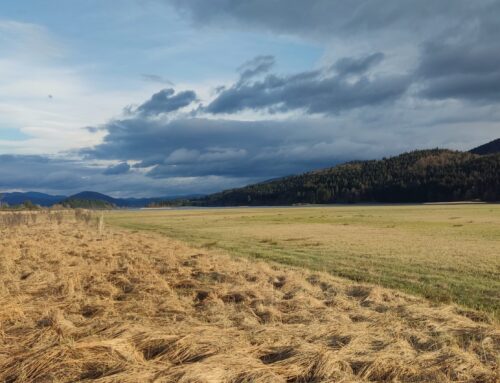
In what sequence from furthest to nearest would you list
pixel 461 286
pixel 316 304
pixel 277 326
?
pixel 461 286 < pixel 316 304 < pixel 277 326

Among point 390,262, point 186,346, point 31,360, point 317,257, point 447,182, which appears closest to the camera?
point 31,360

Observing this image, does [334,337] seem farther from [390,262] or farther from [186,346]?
[390,262]

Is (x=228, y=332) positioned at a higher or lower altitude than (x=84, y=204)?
lower

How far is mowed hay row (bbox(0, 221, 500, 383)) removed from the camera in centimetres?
691

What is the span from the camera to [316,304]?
11984 millimetres

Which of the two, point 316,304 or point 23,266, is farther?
point 23,266

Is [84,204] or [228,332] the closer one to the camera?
[228,332]

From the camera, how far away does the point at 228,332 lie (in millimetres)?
9000

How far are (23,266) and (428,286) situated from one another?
14742 millimetres

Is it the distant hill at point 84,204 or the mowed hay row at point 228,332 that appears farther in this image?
the distant hill at point 84,204

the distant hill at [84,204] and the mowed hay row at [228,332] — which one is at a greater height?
the distant hill at [84,204]

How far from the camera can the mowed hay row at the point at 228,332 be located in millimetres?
6910

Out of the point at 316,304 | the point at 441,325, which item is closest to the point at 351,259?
the point at 316,304

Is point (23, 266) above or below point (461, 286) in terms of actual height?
above
